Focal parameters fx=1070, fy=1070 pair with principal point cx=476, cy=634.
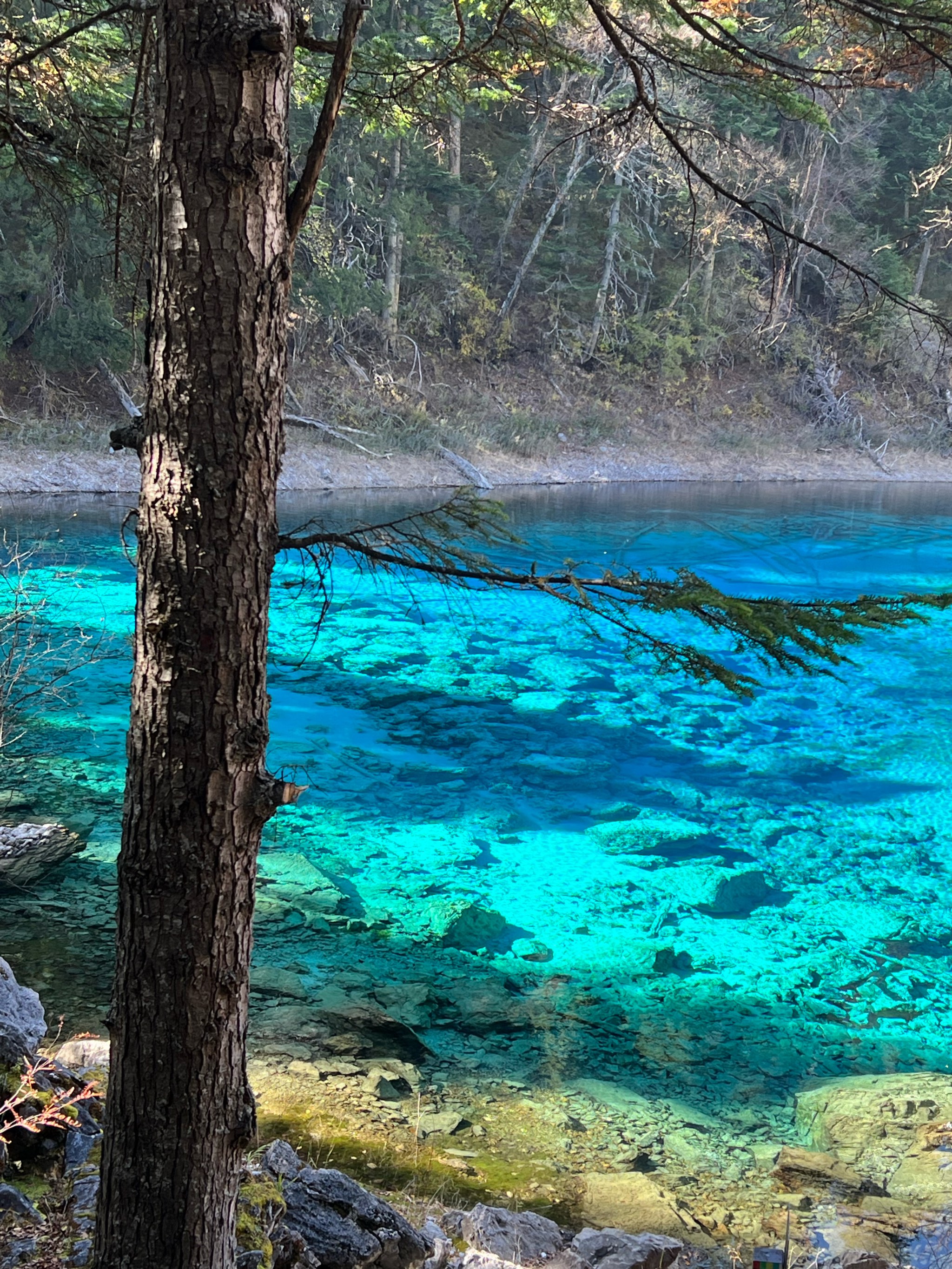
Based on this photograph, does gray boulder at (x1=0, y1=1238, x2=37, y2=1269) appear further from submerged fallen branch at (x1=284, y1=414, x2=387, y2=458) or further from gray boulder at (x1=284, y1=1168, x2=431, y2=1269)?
submerged fallen branch at (x1=284, y1=414, x2=387, y2=458)

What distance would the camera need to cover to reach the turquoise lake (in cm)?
623

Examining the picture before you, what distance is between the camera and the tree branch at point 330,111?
218 cm

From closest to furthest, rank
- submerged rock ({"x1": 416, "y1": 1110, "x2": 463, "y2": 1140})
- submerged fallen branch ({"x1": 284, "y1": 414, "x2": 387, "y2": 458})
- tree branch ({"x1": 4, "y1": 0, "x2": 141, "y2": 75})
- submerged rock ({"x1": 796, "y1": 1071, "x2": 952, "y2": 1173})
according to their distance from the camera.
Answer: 1. tree branch ({"x1": 4, "y1": 0, "x2": 141, "y2": 75})
2. submerged rock ({"x1": 416, "y1": 1110, "x2": 463, "y2": 1140})
3. submerged rock ({"x1": 796, "y1": 1071, "x2": 952, "y2": 1173})
4. submerged fallen branch ({"x1": 284, "y1": 414, "x2": 387, "y2": 458})

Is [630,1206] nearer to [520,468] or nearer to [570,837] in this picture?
[570,837]

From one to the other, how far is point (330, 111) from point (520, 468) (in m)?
27.0

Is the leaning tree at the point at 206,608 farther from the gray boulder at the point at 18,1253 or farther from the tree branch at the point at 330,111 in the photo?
the gray boulder at the point at 18,1253

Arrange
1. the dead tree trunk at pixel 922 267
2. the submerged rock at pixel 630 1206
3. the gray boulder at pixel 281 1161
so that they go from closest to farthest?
the gray boulder at pixel 281 1161 → the submerged rock at pixel 630 1206 → the dead tree trunk at pixel 922 267

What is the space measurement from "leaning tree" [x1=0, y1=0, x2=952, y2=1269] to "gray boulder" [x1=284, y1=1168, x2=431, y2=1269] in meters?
0.91

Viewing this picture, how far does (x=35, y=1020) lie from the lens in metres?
4.72

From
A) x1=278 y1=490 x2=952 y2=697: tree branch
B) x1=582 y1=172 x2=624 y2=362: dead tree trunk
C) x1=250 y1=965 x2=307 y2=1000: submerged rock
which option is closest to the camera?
x1=278 y1=490 x2=952 y2=697: tree branch

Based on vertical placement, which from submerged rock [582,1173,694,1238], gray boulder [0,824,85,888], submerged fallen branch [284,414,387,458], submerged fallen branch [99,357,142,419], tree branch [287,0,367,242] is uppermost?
submerged fallen branch [99,357,142,419]

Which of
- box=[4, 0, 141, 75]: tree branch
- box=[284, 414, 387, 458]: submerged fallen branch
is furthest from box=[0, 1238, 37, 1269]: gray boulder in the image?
box=[284, 414, 387, 458]: submerged fallen branch

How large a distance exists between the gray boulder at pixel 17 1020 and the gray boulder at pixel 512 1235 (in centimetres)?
180

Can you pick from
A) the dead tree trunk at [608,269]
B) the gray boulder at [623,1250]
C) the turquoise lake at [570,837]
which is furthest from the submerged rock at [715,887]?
the dead tree trunk at [608,269]
